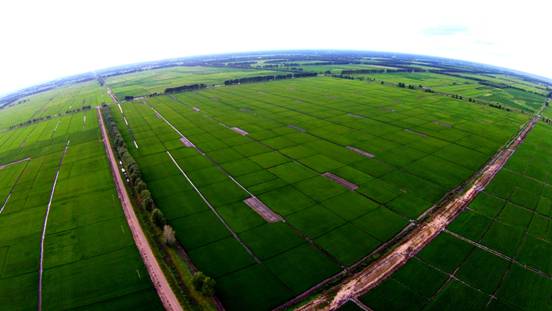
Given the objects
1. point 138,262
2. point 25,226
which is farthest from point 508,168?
point 25,226

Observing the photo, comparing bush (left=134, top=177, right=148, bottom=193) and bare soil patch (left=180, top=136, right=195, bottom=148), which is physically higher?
bare soil patch (left=180, top=136, right=195, bottom=148)

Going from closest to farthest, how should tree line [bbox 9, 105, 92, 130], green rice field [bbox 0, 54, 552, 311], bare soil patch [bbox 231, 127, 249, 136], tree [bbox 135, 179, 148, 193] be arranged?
green rice field [bbox 0, 54, 552, 311] → tree [bbox 135, 179, 148, 193] → bare soil patch [bbox 231, 127, 249, 136] → tree line [bbox 9, 105, 92, 130]

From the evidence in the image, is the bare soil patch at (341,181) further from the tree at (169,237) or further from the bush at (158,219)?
the bush at (158,219)

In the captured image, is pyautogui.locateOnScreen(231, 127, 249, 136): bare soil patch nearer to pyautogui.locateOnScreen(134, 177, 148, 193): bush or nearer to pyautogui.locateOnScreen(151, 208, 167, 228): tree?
pyautogui.locateOnScreen(134, 177, 148, 193): bush

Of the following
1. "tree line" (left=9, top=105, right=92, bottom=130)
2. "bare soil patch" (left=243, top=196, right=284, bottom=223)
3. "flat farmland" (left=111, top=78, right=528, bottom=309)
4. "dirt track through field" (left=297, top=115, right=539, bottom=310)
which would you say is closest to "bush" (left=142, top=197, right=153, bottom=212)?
"flat farmland" (left=111, top=78, right=528, bottom=309)

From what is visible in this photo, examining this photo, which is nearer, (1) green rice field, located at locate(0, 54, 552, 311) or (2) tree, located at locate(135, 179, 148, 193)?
(1) green rice field, located at locate(0, 54, 552, 311)

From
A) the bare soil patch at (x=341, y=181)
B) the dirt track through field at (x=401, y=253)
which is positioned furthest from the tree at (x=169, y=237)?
the bare soil patch at (x=341, y=181)

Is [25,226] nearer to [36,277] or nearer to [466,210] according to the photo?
[36,277]

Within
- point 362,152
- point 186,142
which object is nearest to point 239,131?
point 186,142
